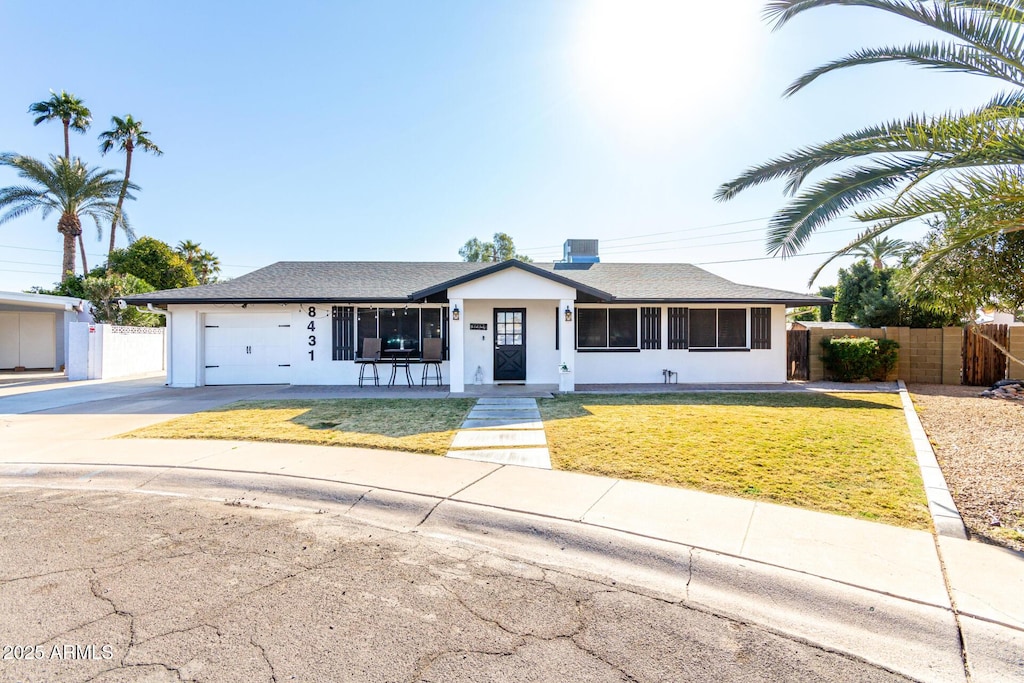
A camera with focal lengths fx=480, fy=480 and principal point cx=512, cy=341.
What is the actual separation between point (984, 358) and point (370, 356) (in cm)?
1771

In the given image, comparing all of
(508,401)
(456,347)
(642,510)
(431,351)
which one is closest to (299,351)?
(431,351)

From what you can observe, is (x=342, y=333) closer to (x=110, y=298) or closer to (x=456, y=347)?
(x=456, y=347)

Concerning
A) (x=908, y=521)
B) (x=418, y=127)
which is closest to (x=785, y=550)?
(x=908, y=521)

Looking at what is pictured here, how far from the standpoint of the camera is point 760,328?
1427 cm

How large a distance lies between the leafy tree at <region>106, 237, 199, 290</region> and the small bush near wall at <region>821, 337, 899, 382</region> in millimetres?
29693

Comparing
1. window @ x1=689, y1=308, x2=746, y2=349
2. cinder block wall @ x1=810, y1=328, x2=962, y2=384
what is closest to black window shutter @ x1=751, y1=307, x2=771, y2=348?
window @ x1=689, y1=308, x2=746, y2=349

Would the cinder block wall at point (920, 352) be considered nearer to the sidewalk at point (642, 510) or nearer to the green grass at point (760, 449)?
the green grass at point (760, 449)

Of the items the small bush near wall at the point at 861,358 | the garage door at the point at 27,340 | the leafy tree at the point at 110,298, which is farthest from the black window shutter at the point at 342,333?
the garage door at the point at 27,340

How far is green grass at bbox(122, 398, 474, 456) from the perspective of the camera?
22.9ft

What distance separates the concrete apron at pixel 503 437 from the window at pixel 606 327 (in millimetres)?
4531

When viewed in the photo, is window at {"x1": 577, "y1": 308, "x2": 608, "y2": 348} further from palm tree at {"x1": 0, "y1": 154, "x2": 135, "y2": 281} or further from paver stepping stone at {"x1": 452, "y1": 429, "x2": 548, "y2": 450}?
palm tree at {"x1": 0, "y1": 154, "x2": 135, "y2": 281}

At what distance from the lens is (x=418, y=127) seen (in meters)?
14.5

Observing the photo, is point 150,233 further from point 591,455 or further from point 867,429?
point 867,429

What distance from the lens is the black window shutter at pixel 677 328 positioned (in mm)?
14133
